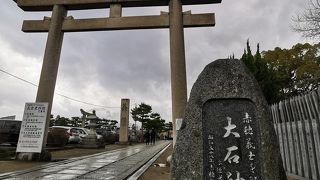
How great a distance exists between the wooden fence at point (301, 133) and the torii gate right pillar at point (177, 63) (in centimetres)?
310

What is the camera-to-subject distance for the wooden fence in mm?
5102

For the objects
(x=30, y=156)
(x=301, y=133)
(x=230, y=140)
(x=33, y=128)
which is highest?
(x=33, y=128)

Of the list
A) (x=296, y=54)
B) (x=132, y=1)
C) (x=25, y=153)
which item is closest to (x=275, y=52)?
(x=296, y=54)

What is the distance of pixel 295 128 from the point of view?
19.8ft

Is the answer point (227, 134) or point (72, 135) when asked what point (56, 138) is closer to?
point (72, 135)

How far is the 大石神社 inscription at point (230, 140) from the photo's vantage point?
3309 millimetres

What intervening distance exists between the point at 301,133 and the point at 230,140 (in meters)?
3.22

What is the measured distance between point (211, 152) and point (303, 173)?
3661mm

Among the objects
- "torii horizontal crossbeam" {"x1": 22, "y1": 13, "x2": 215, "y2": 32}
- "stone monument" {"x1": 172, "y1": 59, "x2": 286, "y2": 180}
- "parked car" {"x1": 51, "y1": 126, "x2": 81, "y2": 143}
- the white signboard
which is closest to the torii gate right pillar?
"torii horizontal crossbeam" {"x1": 22, "y1": 13, "x2": 215, "y2": 32}

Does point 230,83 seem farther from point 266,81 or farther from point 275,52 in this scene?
point 275,52

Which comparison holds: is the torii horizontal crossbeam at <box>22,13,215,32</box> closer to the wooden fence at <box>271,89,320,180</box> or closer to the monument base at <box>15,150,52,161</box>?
the wooden fence at <box>271,89,320,180</box>

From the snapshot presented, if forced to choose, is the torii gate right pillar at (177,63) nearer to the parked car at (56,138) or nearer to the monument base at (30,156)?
the monument base at (30,156)

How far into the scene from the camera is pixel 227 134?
3.46 metres

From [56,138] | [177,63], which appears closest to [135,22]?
[177,63]
